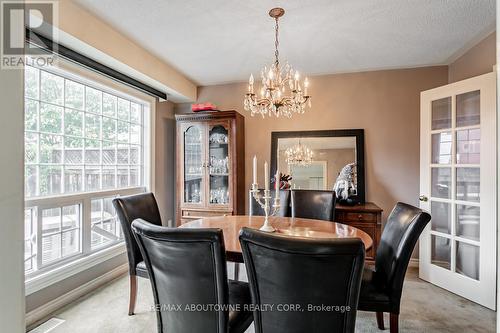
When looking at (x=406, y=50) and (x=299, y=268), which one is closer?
(x=299, y=268)

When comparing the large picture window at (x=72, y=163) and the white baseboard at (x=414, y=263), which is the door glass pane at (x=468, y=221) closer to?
the white baseboard at (x=414, y=263)

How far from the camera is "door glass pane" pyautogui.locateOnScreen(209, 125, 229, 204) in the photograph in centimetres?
347

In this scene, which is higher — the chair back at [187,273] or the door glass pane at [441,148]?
the door glass pane at [441,148]

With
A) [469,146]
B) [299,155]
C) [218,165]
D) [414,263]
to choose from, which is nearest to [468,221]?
[469,146]

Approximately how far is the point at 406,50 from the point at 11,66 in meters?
3.27

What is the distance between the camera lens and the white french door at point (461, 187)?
2.27 m

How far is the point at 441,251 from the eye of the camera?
2688 millimetres

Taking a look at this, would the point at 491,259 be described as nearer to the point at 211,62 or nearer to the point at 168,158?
the point at 211,62

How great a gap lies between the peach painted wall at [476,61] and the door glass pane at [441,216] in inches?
54.5

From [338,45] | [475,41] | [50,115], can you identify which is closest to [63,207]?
[50,115]

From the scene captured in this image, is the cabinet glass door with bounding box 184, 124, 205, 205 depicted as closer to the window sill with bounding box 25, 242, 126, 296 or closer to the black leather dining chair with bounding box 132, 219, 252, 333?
the window sill with bounding box 25, 242, 126, 296

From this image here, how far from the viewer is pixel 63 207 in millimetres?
2312

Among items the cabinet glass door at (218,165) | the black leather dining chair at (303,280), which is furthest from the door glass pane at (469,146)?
the cabinet glass door at (218,165)

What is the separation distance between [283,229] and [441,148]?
6.58ft
